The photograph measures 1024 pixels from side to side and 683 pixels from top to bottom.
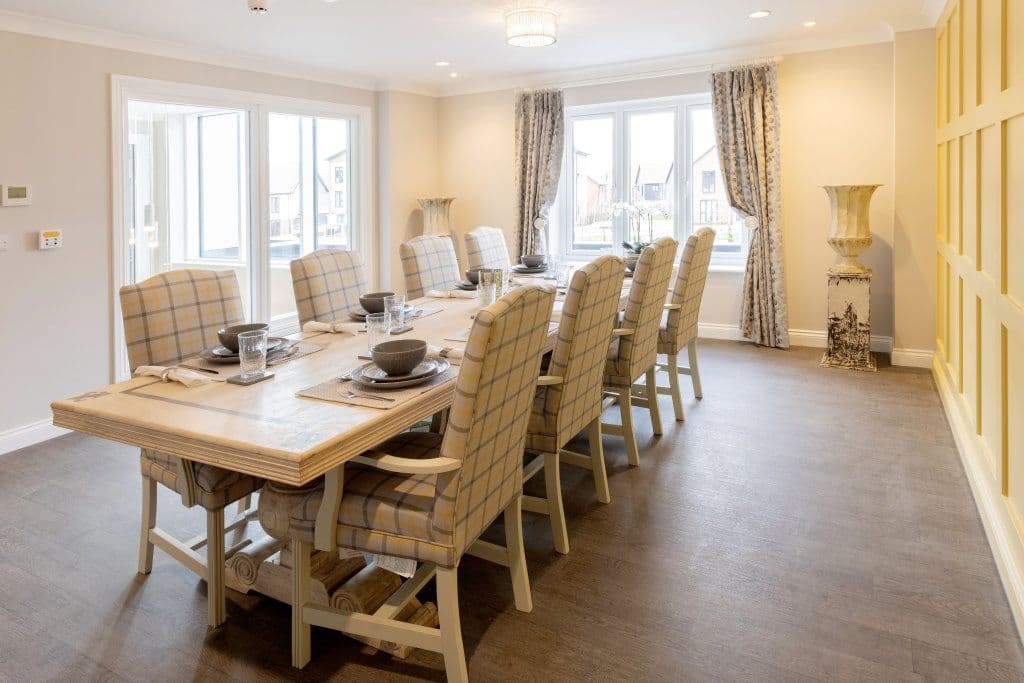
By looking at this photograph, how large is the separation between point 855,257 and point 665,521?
3.32 m

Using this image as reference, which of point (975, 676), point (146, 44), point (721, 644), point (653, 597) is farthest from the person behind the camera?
point (146, 44)

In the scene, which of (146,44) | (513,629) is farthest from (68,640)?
(146,44)

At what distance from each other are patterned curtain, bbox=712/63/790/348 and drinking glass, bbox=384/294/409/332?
395 centimetres

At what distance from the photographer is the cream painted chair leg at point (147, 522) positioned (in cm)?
230

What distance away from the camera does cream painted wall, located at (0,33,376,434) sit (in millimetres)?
3879

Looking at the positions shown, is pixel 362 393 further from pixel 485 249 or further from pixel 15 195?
pixel 15 195

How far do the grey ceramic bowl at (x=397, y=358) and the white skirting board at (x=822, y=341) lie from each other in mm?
4128

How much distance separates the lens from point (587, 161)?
689cm

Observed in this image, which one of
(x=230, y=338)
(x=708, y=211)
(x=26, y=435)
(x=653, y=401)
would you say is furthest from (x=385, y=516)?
(x=708, y=211)

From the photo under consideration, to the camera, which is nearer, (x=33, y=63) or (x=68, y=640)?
(x=68, y=640)

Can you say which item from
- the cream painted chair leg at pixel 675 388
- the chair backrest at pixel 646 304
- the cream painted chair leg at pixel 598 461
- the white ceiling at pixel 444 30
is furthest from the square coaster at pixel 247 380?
the white ceiling at pixel 444 30

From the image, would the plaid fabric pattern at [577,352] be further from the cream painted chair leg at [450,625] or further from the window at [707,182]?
the window at [707,182]

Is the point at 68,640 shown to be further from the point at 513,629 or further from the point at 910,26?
the point at 910,26

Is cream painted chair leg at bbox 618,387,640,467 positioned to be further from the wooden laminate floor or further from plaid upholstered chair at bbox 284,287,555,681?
plaid upholstered chair at bbox 284,287,555,681
